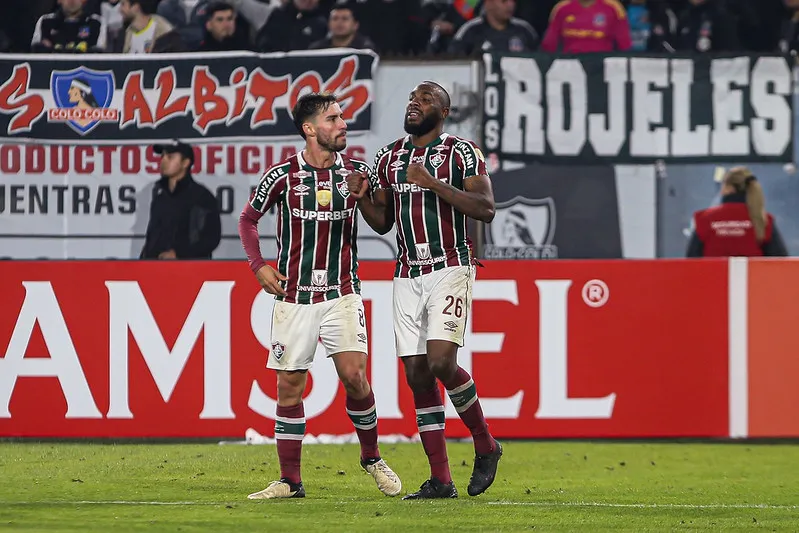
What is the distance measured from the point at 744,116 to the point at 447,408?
371 cm

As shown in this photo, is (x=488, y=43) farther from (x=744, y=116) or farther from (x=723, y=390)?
(x=723, y=390)

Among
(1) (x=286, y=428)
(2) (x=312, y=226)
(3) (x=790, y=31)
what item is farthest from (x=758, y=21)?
(1) (x=286, y=428)

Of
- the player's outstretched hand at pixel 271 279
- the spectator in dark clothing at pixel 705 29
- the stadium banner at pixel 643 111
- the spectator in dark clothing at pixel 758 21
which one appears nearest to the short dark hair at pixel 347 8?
the stadium banner at pixel 643 111

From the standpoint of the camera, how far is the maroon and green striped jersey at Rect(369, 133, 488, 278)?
6801 millimetres

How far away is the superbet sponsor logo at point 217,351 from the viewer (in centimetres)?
956

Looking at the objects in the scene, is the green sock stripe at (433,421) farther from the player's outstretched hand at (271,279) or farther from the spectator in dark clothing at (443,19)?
the spectator in dark clothing at (443,19)

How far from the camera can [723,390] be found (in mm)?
9711

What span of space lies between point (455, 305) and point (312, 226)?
0.80m

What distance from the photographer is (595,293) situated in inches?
384

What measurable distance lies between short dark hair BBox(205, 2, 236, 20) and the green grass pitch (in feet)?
13.7

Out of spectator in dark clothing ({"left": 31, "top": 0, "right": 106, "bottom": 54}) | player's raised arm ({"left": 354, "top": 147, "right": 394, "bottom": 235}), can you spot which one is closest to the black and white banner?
spectator in dark clothing ({"left": 31, "top": 0, "right": 106, "bottom": 54})

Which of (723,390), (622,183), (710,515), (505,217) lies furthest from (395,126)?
(710,515)

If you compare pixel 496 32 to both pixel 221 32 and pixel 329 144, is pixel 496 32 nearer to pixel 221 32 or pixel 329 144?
pixel 221 32

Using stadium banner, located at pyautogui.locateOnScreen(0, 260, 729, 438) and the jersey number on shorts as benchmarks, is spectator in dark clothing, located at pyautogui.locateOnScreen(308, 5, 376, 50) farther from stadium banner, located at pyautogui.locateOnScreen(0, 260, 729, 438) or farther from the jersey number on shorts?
the jersey number on shorts
